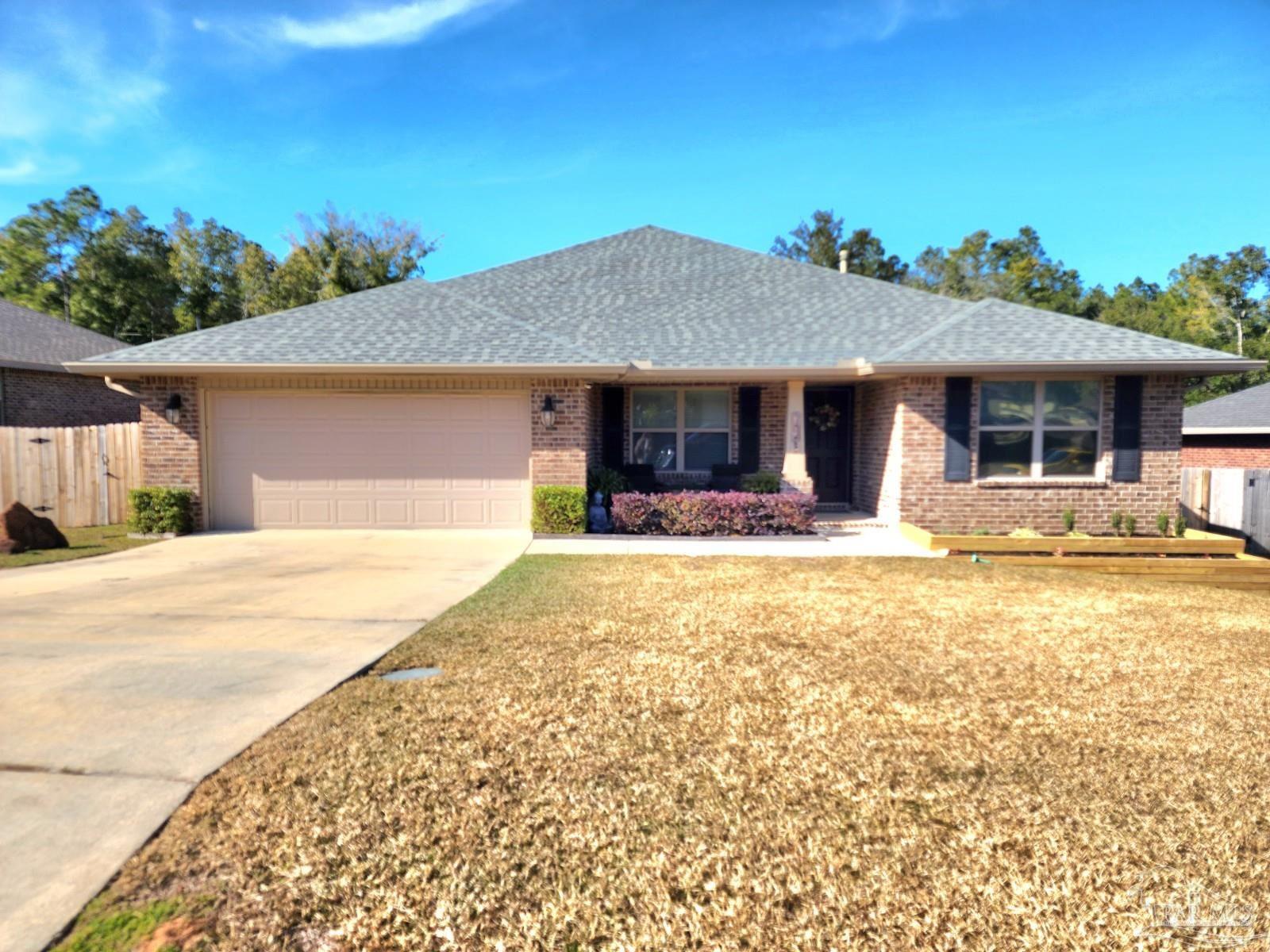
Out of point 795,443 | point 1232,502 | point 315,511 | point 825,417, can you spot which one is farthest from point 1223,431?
point 315,511

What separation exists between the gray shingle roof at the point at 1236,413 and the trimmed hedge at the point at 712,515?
13494mm

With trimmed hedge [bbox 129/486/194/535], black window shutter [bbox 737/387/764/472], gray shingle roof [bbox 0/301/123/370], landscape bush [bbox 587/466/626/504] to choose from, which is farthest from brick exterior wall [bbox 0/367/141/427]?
black window shutter [bbox 737/387/764/472]

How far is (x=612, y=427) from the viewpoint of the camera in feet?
39.9

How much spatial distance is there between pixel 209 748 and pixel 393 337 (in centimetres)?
851

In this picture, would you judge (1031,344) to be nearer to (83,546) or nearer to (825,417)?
(825,417)

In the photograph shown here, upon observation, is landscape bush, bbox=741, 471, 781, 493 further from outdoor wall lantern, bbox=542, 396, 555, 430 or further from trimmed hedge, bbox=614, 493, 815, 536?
outdoor wall lantern, bbox=542, 396, 555, 430

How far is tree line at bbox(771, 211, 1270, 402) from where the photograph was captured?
3331 centimetres

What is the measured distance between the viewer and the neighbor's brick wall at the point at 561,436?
1030 centimetres

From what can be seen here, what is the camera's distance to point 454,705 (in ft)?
12.3

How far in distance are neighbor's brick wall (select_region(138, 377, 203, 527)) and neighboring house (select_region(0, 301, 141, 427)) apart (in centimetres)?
526

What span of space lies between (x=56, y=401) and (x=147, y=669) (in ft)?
48.9

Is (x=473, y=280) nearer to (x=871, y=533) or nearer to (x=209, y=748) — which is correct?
(x=871, y=533)

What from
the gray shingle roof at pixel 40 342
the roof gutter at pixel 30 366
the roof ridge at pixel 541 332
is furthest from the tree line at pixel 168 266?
the roof ridge at pixel 541 332

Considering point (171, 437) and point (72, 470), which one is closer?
point (171, 437)
